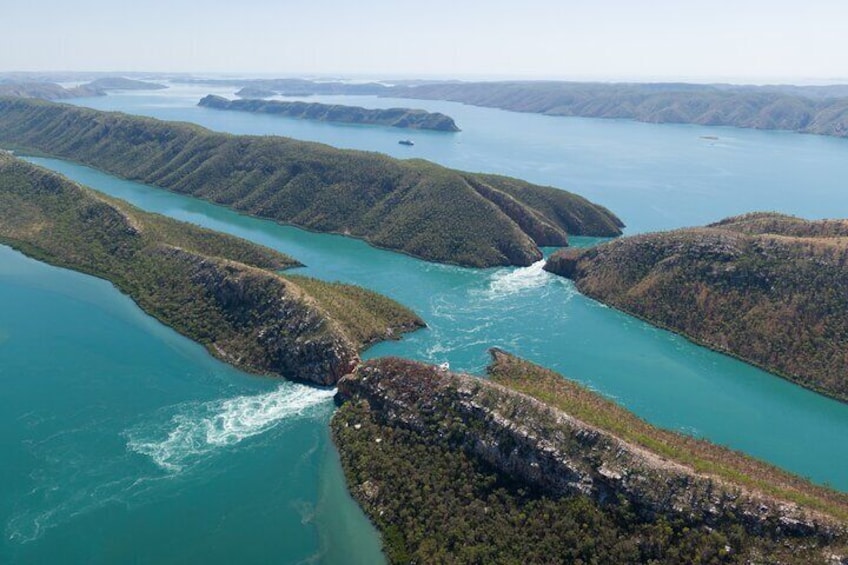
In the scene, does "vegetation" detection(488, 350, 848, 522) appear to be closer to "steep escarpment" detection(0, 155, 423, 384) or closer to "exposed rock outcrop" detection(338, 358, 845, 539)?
"exposed rock outcrop" detection(338, 358, 845, 539)

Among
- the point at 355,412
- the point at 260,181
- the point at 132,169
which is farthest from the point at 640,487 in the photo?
the point at 132,169

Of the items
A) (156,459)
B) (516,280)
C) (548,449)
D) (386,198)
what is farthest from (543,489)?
(386,198)

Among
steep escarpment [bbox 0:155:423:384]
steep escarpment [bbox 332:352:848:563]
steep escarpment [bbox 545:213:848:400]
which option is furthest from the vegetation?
steep escarpment [bbox 545:213:848:400]

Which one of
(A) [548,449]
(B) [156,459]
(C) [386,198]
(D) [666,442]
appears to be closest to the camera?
(A) [548,449]

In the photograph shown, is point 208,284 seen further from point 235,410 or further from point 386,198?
point 386,198

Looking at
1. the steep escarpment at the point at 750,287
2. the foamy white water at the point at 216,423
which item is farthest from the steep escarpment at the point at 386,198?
the foamy white water at the point at 216,423

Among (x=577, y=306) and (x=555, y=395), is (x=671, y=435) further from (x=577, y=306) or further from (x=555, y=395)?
(x=577, y=306)
